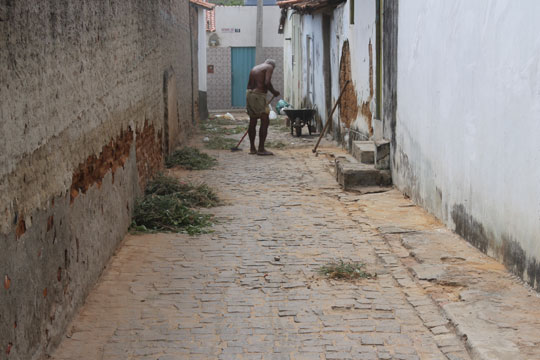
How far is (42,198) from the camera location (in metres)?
3.91

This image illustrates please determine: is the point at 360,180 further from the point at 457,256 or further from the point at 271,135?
the point at 271,135

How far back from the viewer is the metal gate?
27.7 metres

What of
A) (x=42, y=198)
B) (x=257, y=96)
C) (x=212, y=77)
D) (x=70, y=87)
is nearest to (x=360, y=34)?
(x=257, y=96)

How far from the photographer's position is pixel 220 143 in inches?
594

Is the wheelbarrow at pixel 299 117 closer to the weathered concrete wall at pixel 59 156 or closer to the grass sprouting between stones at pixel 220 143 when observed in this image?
the grass sprouting between stones at pixel 220 143

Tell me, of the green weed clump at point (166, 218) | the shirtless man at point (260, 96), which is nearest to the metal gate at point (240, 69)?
the shirtless man at point (260, 96)

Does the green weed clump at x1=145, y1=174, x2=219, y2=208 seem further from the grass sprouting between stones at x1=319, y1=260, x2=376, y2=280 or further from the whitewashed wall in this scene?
the whitewashed wall

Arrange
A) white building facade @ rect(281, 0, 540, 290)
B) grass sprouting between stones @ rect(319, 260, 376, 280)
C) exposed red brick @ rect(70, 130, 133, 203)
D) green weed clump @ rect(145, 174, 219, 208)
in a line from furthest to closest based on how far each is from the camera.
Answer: green weed clump @ rect(145, 174, 219, 208) → grass sprouting between stones @ rect(319, 260, 376, 280) → white building facade @ rect(281, 0, 540, 290) → exposed red brick @ rect(70, 130, 133, 203)

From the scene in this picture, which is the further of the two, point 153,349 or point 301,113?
point 301,113

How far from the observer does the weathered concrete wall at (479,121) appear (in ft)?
16.0

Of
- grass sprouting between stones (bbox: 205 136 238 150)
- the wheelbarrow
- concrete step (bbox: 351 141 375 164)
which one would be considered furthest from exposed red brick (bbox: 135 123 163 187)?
the wheelbarrow

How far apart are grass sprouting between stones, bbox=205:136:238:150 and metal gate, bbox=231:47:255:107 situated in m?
11.8

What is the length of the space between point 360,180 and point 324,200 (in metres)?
0.84

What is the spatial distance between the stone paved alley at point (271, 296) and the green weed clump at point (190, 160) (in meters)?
3.32
